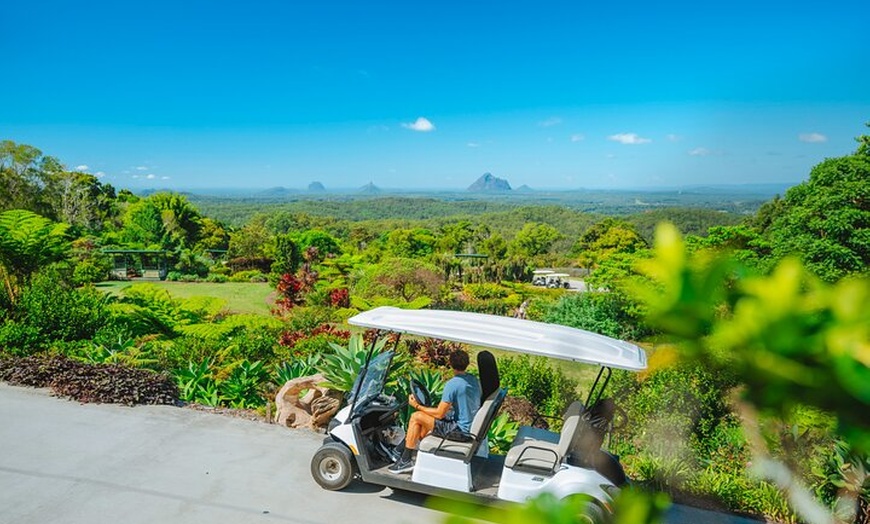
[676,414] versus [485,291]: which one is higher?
[676,414]

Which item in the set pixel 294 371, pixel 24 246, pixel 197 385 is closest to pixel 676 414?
pixel 294 371

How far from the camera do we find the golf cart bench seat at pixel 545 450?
16.6ft

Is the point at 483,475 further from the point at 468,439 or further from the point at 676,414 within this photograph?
the point at 676,414

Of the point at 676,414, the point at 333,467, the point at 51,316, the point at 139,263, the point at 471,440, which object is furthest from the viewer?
the point at 139,263

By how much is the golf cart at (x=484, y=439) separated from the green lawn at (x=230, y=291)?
17.5m

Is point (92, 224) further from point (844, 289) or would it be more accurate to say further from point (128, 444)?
point (844, 289)

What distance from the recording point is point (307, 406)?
7738 millimetres

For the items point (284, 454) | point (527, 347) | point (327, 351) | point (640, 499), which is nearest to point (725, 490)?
point (527, 347)

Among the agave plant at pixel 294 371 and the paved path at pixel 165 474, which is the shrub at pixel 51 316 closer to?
the paved path at pixel 165 474

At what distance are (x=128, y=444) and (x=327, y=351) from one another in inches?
211

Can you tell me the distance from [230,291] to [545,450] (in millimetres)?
26671

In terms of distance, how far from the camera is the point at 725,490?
19.7ft

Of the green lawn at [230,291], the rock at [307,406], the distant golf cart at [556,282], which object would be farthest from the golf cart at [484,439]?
the distant golf cart at [556,282]

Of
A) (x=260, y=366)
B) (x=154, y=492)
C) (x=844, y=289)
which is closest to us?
(x=844, y=289)
